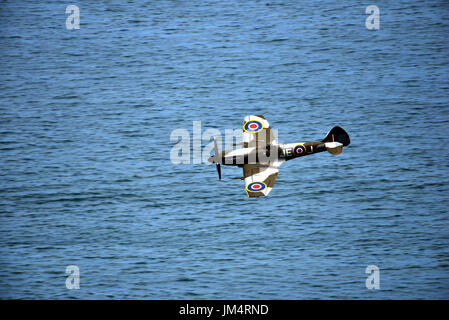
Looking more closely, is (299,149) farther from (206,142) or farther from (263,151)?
(206,142)

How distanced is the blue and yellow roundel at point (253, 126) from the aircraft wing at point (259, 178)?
2825 mm

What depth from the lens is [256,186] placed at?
177ft

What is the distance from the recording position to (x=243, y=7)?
266ft

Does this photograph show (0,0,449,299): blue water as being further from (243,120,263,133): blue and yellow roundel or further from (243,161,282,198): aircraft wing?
(243,120,263,133): blue and yellow roundel

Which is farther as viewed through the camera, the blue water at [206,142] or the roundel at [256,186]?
the blue water at [206,142]

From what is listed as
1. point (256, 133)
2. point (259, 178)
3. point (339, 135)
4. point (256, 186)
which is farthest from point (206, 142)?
point (339, 135)

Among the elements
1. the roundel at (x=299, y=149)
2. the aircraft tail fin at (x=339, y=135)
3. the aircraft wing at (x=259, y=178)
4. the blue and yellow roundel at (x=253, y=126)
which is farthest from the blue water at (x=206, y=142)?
the aircraft tail fin at (x=339, y=135)

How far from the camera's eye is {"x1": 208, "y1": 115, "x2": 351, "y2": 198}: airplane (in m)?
55.2

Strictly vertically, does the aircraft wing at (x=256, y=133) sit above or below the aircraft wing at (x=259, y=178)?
above

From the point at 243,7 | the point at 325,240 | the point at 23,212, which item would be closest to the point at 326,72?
the point at 243,7

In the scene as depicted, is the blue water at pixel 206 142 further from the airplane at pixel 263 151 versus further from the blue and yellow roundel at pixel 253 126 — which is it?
the blue and yellow roundel at pixel 253 126

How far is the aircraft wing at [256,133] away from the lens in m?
57.2

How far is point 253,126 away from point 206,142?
A: 22.8 ft

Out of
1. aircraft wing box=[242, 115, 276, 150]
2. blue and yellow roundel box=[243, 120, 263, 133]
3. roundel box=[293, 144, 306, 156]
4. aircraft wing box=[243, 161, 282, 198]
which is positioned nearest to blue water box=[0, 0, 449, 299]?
aircraft wing box=[243, 161, 282, 198]
